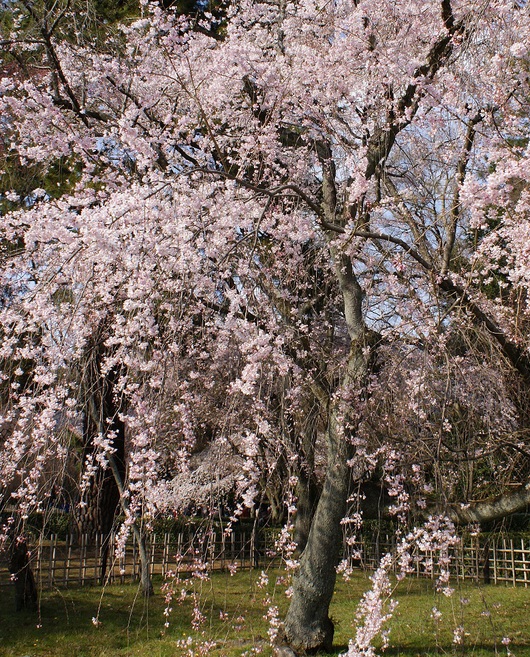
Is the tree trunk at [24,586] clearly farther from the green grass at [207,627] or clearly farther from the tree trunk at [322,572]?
the tree trunk at [322,572]

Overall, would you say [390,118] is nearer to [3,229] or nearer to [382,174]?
[382,174]

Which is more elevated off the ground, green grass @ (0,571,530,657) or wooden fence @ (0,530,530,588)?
wooden fence @ (0,530,530,588)

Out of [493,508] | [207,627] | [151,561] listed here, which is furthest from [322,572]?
[151,561]

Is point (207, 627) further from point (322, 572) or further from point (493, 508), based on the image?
point (493, 508)

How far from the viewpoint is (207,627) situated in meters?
6.68

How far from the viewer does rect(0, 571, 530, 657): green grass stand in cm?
577

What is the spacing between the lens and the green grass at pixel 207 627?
227 inches

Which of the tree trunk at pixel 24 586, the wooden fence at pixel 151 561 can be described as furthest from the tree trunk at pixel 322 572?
the tree trunk at pixel 24 586

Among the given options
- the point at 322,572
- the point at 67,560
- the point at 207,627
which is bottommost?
the point at 207,627

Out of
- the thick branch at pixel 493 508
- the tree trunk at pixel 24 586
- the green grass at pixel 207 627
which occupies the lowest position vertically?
the green grass at pixel 207 627

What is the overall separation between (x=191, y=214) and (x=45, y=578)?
7542 mm

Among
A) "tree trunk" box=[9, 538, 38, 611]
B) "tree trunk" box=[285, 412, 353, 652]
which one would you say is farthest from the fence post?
"tree trunk" box=[285, 412, 353, 652]

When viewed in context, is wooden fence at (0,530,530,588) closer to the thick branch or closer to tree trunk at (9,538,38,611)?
tree trunk at (9,538,38,611)

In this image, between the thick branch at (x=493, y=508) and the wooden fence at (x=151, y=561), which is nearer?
the thick branch at (x=493, y=508)
